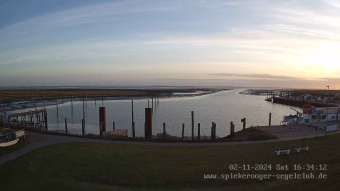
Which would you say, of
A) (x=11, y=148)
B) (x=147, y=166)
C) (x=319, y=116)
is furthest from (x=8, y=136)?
(x=319, y=116)

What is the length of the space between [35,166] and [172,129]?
31.1 metres

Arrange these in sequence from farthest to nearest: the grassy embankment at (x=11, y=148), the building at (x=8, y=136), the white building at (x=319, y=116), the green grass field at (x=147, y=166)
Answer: the white building at (x=319, y=116) < the building at (x=8, y=136) < the grassy embankment at (x=11, y=148) < the green grass field at (x=147, y=166)

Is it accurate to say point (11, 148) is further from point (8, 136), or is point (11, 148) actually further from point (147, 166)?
point (147, 166)

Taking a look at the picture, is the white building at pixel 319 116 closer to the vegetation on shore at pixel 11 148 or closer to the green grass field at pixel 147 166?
the green grass field at pixel 147 166

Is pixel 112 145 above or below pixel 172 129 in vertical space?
above

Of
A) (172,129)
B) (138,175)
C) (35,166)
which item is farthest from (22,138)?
(172,129)

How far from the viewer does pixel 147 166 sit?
17297 mm

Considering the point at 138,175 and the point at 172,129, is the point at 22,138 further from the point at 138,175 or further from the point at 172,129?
the point at 172,129

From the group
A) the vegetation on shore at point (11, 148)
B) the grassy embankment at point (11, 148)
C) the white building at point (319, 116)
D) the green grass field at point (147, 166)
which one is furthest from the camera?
the white building at point (319, 116)

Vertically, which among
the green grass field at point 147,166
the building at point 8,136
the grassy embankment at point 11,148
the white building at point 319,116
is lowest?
the white building at point 319,116

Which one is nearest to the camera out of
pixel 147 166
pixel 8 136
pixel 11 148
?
pixel 147 166

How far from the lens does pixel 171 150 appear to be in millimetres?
21453

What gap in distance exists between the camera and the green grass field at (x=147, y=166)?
14.4 metres

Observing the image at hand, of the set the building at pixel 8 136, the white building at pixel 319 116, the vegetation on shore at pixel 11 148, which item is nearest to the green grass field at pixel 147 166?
the vegetation on shore at pixel 11 148
